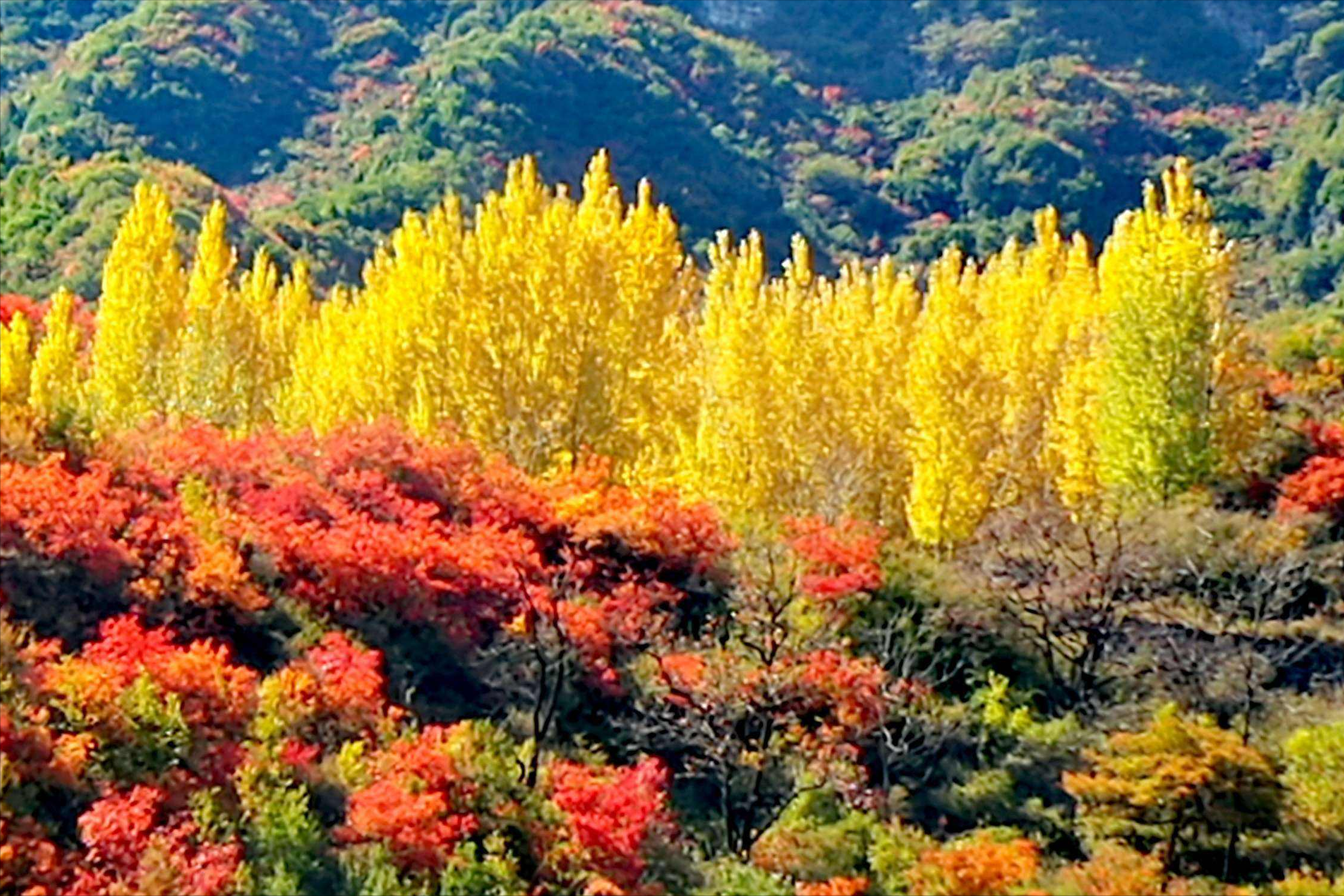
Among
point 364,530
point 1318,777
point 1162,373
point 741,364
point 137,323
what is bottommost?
point 1318,777

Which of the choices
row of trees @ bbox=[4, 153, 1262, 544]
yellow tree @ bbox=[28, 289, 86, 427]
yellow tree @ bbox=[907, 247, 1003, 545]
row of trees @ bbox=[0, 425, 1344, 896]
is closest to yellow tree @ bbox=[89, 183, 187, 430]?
row of trees @ bbox=[4, 153, 1262, 544]

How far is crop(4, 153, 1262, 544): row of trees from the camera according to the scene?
103ft

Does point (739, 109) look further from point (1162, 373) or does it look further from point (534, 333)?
point (1162, 373)

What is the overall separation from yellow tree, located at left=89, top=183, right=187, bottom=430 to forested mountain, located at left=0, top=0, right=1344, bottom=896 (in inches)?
3.3

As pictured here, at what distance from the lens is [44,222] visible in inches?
2303

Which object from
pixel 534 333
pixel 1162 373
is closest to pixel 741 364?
pixel 534 333

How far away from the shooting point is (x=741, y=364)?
3266cm

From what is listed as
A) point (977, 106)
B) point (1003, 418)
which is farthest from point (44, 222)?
point (977, 106)

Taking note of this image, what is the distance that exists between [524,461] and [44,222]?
1258 inches

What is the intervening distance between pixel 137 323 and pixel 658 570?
14.9m

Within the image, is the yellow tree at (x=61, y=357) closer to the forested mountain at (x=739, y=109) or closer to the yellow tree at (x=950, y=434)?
the yellow tree at (x=950, y=434)

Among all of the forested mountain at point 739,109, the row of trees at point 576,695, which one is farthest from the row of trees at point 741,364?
the forested mountain at point 739,109

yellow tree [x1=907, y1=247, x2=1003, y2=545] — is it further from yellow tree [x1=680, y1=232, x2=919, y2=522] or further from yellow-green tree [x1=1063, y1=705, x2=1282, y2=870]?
yellow-green tree [x1=1063, y1=705, x2=1282, y2=870]

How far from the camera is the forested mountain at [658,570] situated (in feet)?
65.5
